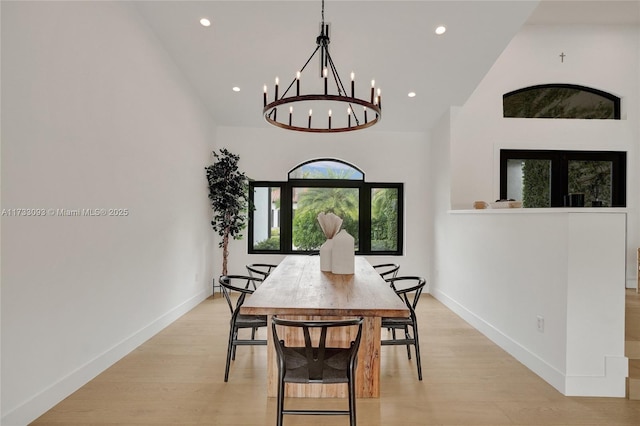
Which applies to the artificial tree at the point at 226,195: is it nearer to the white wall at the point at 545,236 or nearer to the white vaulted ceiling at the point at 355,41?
the white vaulted ceiling at the point at 355,41

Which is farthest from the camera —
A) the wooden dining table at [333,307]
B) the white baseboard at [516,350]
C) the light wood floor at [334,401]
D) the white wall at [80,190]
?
the white baseboard at [516,350]

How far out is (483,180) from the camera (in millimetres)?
5254

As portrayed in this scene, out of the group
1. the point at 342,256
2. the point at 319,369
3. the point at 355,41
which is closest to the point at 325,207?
the point at 355,41

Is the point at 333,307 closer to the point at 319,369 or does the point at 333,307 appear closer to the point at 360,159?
the point at 319,369

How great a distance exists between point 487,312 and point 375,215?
8.43 ft

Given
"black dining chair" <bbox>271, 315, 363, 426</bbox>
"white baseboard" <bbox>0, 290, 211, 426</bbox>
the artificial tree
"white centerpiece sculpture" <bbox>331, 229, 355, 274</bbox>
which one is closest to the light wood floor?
"white baseboard" <bbox>0, 290, 211, 426</bbox>

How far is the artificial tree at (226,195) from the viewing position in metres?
5.31

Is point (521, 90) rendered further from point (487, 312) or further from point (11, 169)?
point (11, 169)

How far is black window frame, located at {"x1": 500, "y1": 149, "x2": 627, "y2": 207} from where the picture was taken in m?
5.41

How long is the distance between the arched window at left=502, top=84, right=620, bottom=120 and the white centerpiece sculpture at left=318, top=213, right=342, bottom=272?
12.8 feet

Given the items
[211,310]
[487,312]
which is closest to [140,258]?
[211,310]

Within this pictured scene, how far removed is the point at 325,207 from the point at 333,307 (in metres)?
4.14

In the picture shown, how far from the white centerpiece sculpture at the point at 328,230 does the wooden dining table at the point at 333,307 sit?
0.12m

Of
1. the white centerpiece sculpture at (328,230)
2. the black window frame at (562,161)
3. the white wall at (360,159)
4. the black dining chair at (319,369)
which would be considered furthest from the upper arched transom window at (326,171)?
the black dining chair at (319,369)
